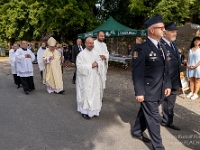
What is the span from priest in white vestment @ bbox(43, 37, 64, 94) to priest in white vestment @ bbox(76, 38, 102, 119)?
9.01ft

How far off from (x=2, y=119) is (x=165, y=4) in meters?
16.9

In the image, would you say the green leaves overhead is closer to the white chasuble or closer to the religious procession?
the white chasuble

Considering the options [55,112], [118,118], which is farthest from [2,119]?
[118,118]

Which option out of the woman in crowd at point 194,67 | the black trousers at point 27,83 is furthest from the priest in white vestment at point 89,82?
the black trousers at point 27,83

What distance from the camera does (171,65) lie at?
462cm

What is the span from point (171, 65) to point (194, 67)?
2839 millimetres

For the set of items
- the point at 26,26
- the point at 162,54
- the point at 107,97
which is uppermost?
the point at 26,26

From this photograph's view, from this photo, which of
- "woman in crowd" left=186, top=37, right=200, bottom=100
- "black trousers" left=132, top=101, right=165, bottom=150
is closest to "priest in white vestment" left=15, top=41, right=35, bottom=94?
"woman in crowd" left=186, top=37, right=200, bottom=100

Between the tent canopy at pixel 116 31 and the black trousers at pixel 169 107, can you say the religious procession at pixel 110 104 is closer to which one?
the black trousers at pixel 169 107

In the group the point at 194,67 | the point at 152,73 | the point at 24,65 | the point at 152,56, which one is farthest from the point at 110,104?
the point at 24,65

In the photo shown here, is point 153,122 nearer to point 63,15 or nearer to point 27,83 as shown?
point 27,83

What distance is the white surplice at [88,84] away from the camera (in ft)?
18.0

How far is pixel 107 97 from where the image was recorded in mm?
7750

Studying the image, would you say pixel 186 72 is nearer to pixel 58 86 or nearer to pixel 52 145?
pixel 58 86
